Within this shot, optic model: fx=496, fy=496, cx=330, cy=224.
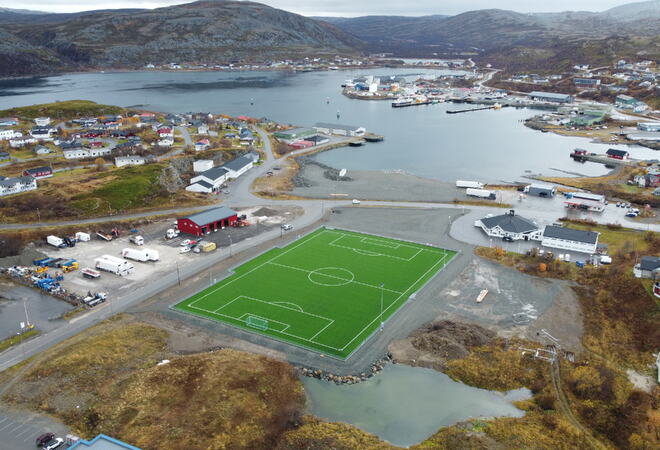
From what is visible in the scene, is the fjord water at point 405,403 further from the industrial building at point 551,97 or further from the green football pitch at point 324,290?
the industrial building at point 551,97

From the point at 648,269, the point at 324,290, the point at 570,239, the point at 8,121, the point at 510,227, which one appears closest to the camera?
the point at 324,290

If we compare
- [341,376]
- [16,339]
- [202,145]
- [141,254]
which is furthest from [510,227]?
[202,145]

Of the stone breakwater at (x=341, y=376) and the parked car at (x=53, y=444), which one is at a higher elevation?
the parked car at (x=53, y=444)

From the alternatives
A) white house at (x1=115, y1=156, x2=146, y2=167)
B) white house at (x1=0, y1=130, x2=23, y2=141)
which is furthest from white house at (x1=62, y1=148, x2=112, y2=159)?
white house at (x1=0, y1=130, x2=23, y2=141)

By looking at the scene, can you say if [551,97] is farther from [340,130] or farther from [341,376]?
[341,376]

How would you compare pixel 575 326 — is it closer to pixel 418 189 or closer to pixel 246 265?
pixel 246 265

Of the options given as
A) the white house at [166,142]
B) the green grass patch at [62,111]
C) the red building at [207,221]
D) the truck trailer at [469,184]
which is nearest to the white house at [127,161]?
the white house at [166,142]
